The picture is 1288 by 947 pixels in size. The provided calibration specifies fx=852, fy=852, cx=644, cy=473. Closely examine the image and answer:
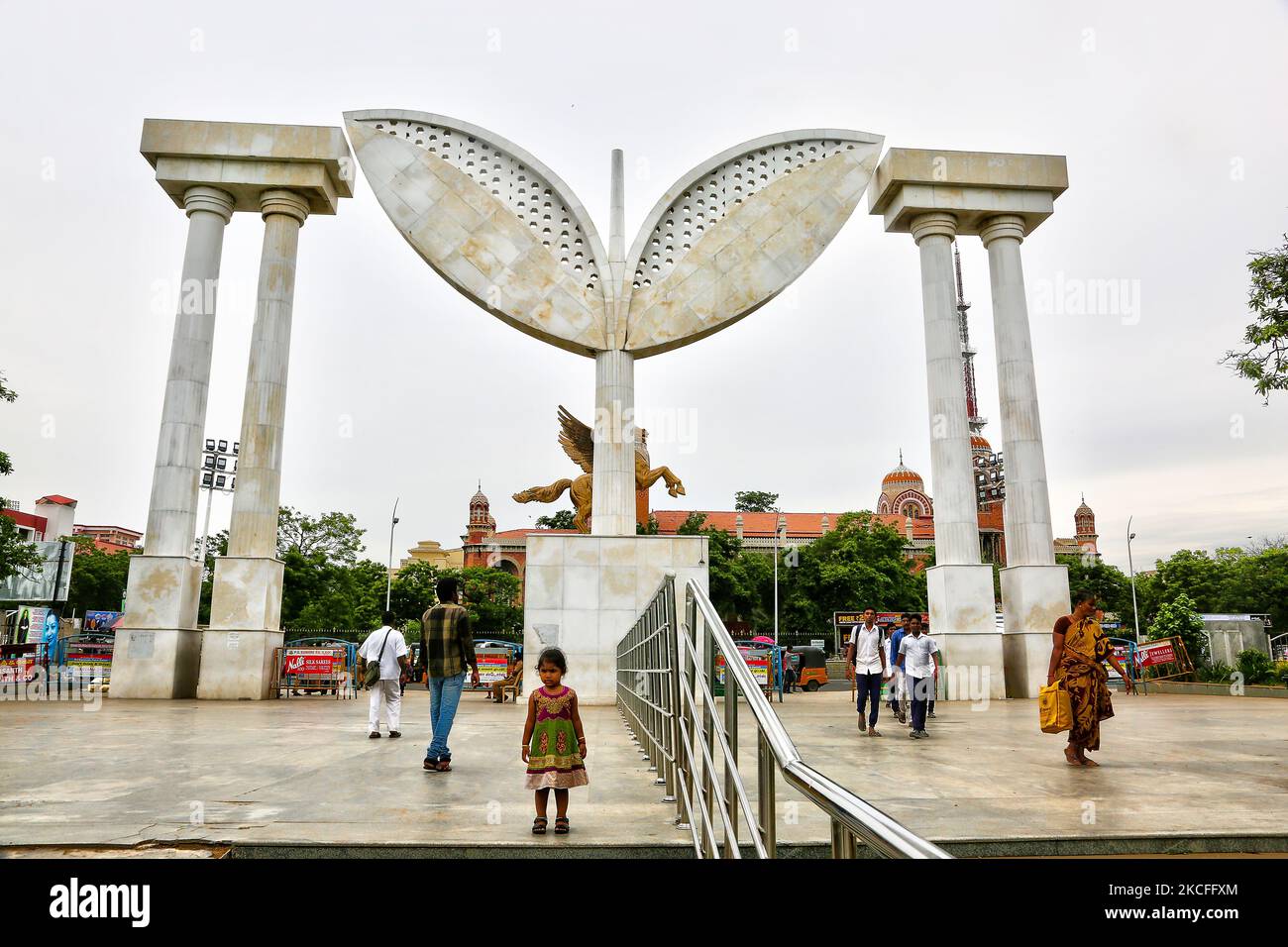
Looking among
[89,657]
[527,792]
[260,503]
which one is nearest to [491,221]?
[260,503]

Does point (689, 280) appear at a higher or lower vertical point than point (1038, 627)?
higher

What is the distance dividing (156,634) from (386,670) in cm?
775

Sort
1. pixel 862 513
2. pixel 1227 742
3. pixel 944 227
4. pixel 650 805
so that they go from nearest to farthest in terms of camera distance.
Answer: pixel 650 805 → pixel 1227 742 → pixel 944 227 → pixel 862 513

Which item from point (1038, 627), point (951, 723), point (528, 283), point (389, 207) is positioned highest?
point (389, 207)

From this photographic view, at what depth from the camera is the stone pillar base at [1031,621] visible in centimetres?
1592

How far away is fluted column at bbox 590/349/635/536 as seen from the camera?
15250mm

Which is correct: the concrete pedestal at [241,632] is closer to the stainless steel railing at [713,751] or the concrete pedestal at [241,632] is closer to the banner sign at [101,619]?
the stainless steel railing at [713,751]

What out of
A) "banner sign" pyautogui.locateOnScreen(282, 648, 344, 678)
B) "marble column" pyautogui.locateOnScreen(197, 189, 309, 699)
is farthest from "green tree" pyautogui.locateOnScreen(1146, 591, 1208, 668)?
"marble column" pyautogui.locateOnScreen(197, 189, 309, 699)

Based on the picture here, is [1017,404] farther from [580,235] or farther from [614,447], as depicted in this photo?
[580,235]

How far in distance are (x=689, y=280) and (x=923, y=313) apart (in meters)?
5.22

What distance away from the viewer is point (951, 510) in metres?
16.6

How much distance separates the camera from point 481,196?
1584 centimetres

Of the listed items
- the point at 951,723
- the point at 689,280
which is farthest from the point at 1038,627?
the point at 689,280

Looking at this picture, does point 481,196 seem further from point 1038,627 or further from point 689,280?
point 1038,627
